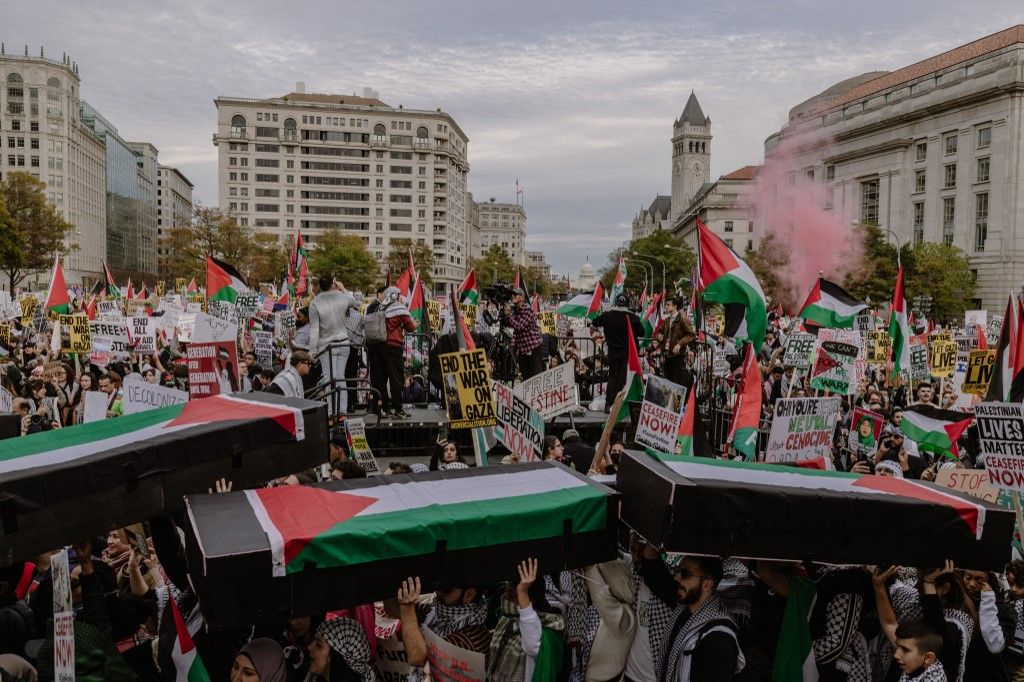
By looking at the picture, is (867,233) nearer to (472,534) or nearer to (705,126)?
(472,534)

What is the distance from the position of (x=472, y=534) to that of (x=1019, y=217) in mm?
70483

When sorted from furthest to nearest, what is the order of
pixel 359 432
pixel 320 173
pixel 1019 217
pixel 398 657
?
1. pixel 320 173
2. pixel 1019 217
3. pixel 359 432
4. pixel 398 657

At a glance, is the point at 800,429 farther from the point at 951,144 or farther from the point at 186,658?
the point at 951,144

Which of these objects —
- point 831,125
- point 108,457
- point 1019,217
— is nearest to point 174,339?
point 108,457

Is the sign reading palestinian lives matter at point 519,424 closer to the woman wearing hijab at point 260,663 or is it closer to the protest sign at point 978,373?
the woman wearing hijab at point 260,663

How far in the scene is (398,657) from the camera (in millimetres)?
4980

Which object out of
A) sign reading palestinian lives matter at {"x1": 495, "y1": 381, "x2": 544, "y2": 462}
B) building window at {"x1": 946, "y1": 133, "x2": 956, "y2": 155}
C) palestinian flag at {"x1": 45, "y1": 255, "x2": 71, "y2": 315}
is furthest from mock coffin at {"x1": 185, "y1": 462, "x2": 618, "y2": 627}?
building window at {"x1": 946, "y1": 133, "x2": 956, "y2": 155}

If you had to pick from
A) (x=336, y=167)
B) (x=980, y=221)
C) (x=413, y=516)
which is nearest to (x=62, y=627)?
(x=413, y=516)

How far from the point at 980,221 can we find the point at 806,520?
237ft

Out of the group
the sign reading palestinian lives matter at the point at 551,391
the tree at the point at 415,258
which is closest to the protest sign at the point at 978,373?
the sign reading palestinian lives matter at the point at 551,391

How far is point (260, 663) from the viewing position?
14.6 ft

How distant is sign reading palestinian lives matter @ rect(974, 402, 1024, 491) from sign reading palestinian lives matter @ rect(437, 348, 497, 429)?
4.32m

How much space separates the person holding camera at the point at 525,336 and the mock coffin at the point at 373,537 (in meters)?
8.30

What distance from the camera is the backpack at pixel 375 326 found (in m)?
12.1
